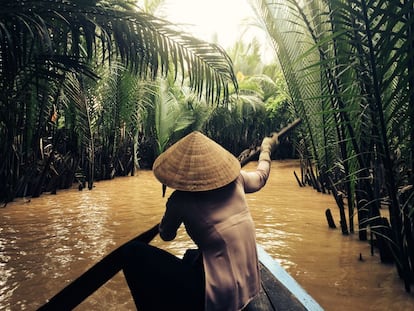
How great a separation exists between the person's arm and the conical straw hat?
20cm

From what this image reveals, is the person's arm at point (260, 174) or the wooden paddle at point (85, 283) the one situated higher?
the person's arm at point (260, 174)

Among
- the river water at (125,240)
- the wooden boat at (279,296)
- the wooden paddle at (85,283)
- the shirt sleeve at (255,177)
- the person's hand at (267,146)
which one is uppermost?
the person's hand at (267,146)

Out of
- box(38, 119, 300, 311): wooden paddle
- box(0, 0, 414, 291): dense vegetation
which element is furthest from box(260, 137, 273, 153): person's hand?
box(38, 119, 300, 311): wooden paddle

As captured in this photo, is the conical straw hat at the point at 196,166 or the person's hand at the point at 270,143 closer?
the conical straw hat at the point at 196,166

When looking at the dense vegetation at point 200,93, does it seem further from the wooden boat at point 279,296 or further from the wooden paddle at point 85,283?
the wooden paddle at point 85,283

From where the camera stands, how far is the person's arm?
5.90 feet

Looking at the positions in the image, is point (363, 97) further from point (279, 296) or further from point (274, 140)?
point (279, 296)

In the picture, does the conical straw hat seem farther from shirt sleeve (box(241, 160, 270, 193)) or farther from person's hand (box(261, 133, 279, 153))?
person's hand (box(261, 133, 279, 153))

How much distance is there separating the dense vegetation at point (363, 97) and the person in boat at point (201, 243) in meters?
0.60

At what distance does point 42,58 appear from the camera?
10.9ft

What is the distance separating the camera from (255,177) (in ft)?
6.07

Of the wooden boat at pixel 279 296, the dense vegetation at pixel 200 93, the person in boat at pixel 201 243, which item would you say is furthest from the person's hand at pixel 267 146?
the wooden boat at pixel 279 296

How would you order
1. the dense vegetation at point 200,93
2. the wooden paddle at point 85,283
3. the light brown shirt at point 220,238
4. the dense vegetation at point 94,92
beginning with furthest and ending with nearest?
the dense vegetation at point 94,92, the dense vegetation at point 200,93, the wooden paddle at point 85,283, the light brown shirt at point 220,238

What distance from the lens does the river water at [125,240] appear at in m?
2.71
